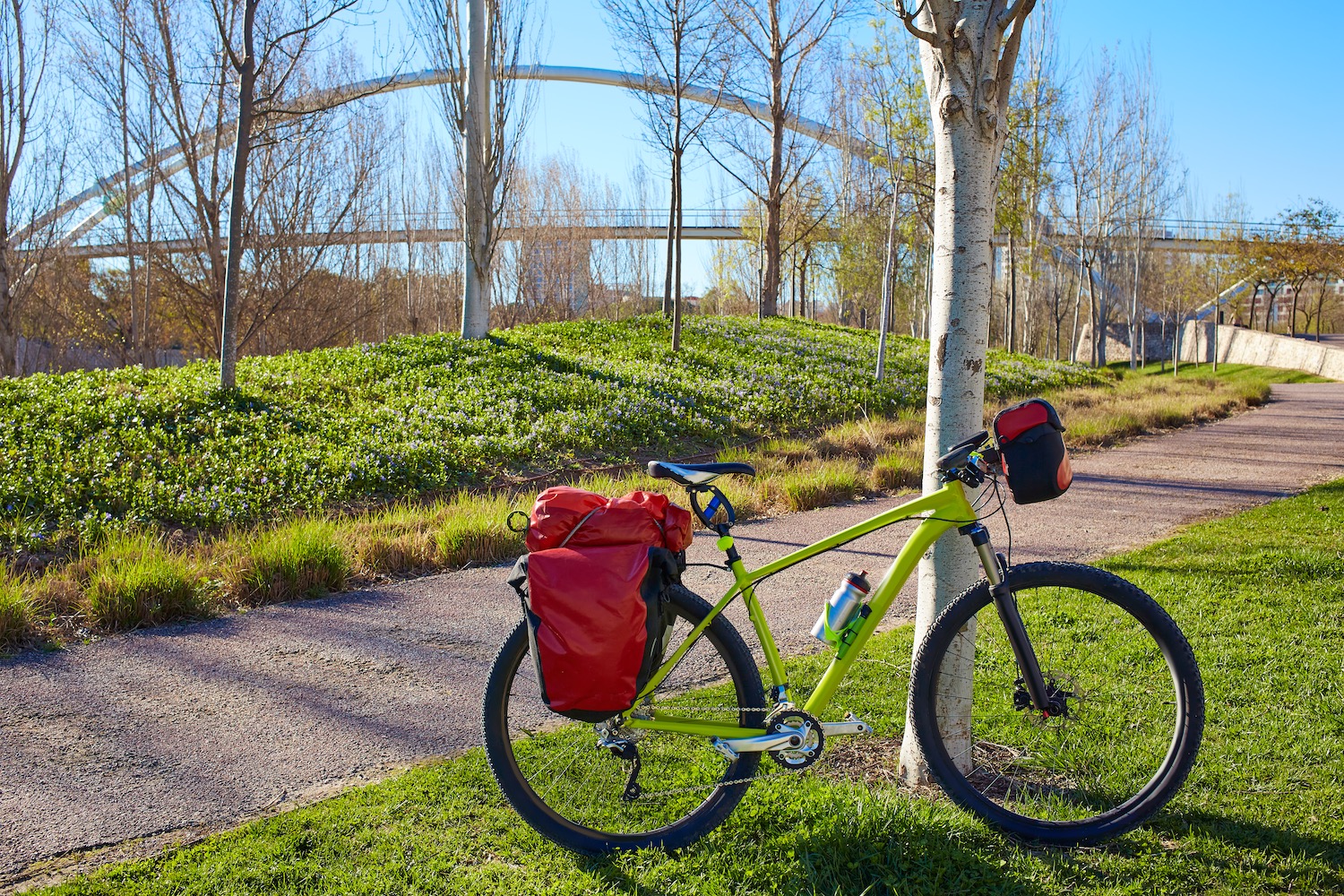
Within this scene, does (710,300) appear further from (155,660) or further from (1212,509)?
(155,660)

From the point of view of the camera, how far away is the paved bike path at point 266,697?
3.13m

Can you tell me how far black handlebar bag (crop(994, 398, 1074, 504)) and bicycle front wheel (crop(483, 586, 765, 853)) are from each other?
99 centimetres

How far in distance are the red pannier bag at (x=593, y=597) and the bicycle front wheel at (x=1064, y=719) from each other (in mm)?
907

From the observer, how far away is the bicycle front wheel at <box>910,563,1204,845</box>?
267 centimetres

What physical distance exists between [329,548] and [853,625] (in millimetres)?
4154

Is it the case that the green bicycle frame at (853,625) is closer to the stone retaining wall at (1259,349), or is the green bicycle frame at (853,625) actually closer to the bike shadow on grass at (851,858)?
the bike shadow on grass at (851,858)

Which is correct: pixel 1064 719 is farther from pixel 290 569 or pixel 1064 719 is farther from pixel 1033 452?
pixel 290 569

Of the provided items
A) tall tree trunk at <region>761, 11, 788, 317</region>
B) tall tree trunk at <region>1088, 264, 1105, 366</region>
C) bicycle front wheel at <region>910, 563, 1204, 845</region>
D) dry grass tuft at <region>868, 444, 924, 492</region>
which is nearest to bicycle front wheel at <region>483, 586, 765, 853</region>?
bicycle front wheel at <region>910, 563, 1204, 845</region>

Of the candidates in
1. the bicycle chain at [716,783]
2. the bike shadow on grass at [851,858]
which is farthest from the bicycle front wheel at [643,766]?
the bike shadow on grass at [851,858]

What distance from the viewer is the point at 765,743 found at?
8.98 feet

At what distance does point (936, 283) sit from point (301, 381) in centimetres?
Result: 993

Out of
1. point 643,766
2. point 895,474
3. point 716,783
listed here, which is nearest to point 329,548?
point 643,766

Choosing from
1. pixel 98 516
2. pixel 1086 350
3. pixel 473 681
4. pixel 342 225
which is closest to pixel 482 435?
pixel 98 516

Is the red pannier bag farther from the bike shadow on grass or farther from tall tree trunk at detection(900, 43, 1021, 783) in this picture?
tall tree trunk at detection(900, 43, 1021, 783)
